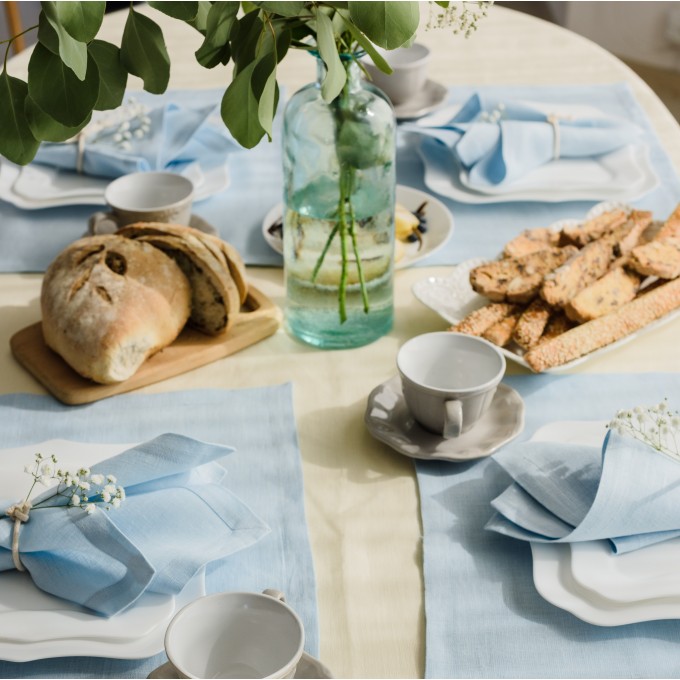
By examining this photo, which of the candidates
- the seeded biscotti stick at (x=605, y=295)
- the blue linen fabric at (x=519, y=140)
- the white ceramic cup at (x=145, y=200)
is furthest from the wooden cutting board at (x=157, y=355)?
the blue linen fabric at (x=519, y=140)

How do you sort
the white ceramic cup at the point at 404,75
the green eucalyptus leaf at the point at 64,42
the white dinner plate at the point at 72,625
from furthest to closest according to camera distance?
the white ceramic cup at the point at 404,75
the white dinner plate at the point at 72,625
the green eucalyptus leaf at the point at 64,42

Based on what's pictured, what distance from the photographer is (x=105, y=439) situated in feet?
3.53

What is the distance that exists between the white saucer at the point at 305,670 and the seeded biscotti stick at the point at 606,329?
51 centimetres

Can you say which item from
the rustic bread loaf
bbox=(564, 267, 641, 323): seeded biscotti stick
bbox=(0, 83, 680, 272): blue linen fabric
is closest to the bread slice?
the rustic bread loaf

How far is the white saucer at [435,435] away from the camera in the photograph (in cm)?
101

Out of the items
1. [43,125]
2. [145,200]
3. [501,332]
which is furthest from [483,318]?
[43,125]

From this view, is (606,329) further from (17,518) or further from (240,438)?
(17,518)

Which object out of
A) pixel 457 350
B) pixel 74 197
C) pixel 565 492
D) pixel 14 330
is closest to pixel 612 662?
pixel 565 492

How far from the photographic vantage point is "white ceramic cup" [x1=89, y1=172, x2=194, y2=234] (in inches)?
52.7

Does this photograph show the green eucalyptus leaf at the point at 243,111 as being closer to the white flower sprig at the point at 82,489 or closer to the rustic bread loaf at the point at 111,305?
the white flower sprig at the point at 82,489

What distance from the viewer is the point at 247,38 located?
701mm

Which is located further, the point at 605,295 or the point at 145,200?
the point at 145,200

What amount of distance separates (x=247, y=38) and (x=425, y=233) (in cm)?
78

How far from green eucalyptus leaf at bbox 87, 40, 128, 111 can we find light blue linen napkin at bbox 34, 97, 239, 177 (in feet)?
2.86
